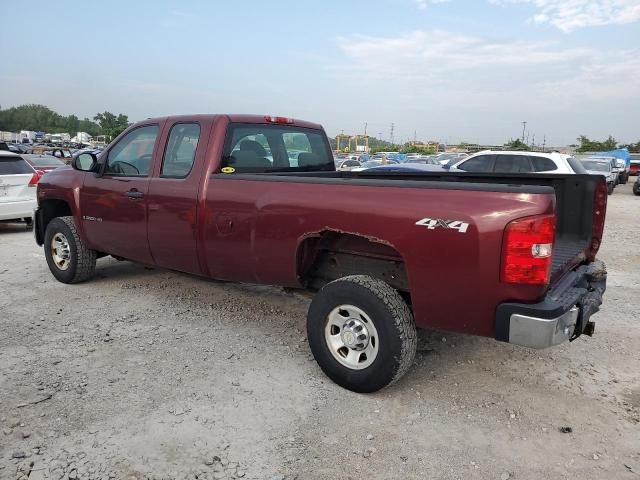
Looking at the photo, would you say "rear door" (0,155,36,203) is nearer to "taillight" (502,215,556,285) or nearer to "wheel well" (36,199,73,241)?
"wheel well" (36,199,73,241)

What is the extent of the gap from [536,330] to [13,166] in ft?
32.4

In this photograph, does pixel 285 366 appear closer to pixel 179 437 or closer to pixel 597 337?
pixel 179 437

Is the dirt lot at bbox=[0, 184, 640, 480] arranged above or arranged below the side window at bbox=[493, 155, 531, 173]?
below

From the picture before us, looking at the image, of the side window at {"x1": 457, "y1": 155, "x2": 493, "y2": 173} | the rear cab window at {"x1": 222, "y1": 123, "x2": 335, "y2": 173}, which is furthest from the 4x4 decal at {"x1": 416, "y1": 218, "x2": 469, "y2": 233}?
the side window at {"x1": 457, "y1": 155, "x2": 493, "y2": 173}

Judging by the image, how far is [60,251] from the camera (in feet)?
19.8

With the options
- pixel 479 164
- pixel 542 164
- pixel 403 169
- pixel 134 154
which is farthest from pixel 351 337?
pixel 479 164

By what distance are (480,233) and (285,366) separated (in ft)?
6.06

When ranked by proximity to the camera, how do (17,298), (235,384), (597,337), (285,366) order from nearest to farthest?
(235,384) → (285,366) → (597,337) → (17,298)

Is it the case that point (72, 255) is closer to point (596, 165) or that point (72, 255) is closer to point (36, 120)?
point (596, 165)

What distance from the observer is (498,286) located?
9.39 feet

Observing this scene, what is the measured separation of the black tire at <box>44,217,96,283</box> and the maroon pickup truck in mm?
24

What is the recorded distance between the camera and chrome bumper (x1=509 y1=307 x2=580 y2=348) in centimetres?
280

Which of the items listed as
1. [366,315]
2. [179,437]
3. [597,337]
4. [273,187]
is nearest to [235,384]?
[179,437]

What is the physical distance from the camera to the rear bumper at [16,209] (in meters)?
9.38
